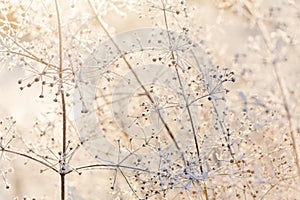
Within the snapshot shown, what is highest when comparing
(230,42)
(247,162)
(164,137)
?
(230,42)

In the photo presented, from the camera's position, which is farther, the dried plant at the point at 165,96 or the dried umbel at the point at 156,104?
the dried umbel at the point at 156,104

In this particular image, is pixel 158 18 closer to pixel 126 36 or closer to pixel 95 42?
pixel 126 36

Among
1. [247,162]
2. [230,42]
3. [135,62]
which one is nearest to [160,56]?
[135,62]

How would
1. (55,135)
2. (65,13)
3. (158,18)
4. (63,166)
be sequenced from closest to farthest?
(63,166) → (65,13) → (158,18) → (55,135)

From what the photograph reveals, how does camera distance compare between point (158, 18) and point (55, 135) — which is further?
point (55, 135)

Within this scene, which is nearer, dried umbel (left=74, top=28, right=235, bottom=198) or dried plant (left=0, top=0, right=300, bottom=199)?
dried plant (left=0, top=0, right=300, bottom=199)

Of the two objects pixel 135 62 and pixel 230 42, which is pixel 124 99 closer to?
pixel 135 62

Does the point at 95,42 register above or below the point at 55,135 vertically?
above

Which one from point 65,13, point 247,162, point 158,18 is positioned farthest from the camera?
point 158,18

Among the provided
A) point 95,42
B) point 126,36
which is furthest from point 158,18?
point 95,42
